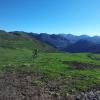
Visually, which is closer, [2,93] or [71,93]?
[2,93]

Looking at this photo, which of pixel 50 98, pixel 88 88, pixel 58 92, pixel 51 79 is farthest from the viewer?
pixel 51 79

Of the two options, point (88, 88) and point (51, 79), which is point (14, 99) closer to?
point (88, 88)

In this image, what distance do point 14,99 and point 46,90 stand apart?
11.2 meters

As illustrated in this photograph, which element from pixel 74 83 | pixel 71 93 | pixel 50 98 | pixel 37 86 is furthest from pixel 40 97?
pixel 74 83

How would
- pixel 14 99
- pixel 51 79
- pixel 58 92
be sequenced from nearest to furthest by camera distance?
pixel 14 99, pixel 58 92, pixel 51 79

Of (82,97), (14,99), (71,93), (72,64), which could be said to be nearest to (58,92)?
(71,93)

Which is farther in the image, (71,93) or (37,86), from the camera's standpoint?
(37,86)

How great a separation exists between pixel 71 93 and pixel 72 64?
5222 cm

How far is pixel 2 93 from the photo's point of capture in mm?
41125

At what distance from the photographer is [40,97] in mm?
42250

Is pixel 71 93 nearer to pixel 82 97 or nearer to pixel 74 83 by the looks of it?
pixel 82 97

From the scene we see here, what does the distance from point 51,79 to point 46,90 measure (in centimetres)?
1457

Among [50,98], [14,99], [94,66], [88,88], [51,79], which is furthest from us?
[94,66]

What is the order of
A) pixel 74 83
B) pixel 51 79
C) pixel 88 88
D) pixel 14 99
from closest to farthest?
pixel 14 99, pixel 88 88, pixel 74 83, pixel 51 79
